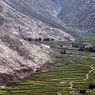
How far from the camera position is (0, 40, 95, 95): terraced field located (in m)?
128

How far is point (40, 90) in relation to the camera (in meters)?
130

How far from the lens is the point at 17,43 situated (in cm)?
18450

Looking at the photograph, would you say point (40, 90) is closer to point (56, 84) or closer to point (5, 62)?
point (56, 84)

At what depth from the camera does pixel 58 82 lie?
145m

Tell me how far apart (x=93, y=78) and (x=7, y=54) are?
3570 centimetres

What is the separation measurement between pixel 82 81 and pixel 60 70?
29.1m

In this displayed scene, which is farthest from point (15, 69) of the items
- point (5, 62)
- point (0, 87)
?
point (0, 87)

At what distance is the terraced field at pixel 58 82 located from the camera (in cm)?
12812

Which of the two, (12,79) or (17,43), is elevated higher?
(17,43)

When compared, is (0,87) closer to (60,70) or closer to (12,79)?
(12,79)

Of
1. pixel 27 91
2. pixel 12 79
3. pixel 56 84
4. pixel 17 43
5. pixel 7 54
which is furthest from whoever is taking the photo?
pixel 17 43

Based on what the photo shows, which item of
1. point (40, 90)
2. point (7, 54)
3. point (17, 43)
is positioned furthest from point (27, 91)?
point (17, 43)

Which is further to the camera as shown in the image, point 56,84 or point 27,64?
point 27,64

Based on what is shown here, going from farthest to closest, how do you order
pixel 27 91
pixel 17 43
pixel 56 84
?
pixel 17 43 < pixel 56 84 < pixel 27 91
